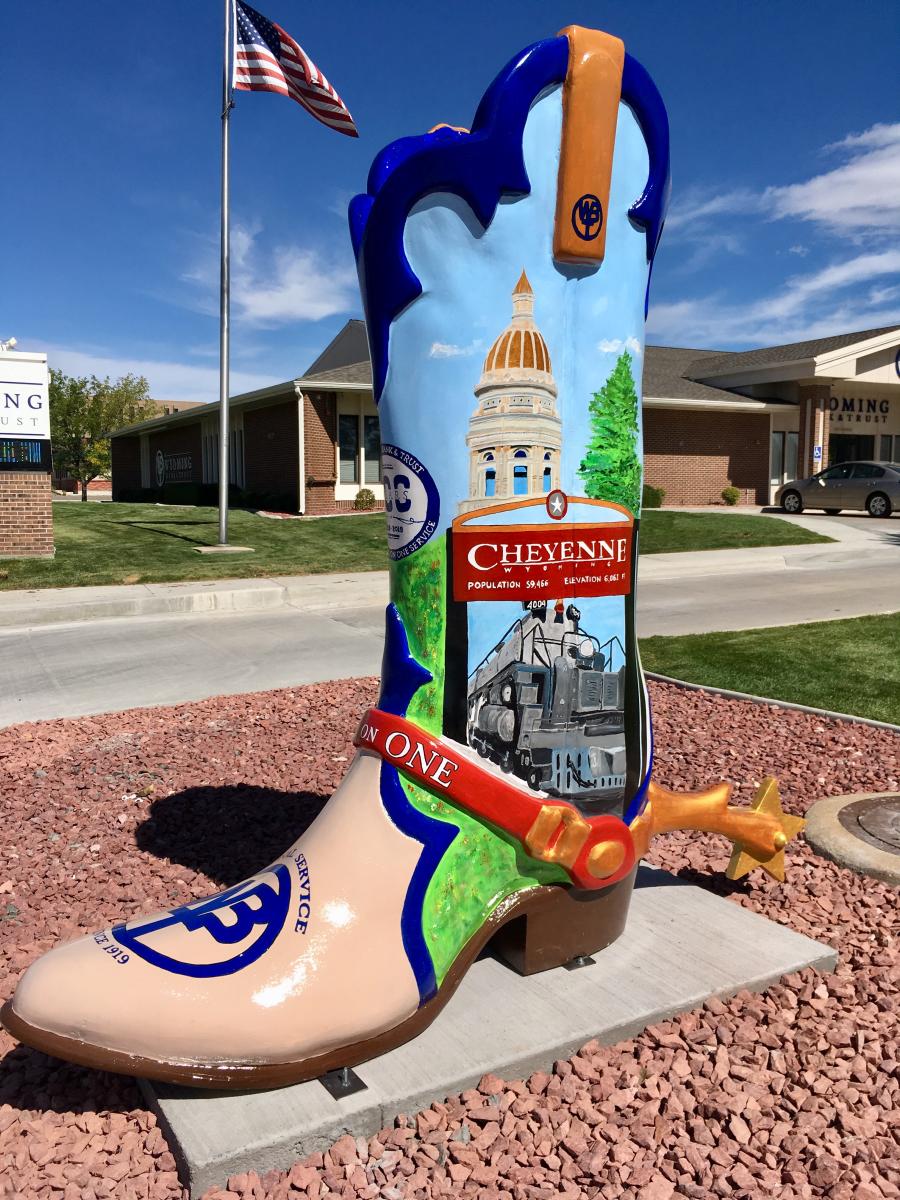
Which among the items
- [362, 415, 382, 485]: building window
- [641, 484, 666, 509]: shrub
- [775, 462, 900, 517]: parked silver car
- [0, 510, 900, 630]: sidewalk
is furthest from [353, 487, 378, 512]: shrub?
[775, 462, 900, 517]: parked silver car

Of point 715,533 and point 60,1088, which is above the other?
point 715,533

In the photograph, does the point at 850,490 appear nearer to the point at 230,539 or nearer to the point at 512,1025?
the point at 230,539

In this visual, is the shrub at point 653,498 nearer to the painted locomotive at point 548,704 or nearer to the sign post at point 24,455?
the sign post at point 24,455

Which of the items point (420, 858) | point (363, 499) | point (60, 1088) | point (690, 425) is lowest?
point (60, 1088)

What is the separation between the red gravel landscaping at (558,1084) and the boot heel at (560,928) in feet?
0.94

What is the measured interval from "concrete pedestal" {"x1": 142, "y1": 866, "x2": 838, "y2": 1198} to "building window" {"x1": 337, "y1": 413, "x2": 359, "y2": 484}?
814 inches

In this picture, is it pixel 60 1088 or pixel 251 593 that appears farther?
pixel 251 593

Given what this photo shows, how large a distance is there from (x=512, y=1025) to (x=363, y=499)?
21169mm

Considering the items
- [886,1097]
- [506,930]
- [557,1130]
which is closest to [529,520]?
[506,930]

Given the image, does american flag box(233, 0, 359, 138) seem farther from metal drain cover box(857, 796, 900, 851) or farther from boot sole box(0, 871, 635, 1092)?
boot sole box(0, 871, 635, 1092)

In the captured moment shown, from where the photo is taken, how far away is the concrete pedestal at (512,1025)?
1.96m

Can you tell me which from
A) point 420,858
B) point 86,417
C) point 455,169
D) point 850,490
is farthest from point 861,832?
point 86,417

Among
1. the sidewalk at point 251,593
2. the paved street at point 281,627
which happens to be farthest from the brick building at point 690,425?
the paved street at point 281,627

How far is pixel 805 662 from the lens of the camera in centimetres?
736
